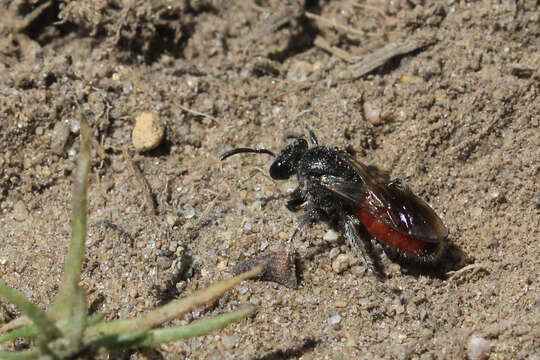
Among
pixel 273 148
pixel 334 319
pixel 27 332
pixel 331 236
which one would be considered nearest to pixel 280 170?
pixel 273 148

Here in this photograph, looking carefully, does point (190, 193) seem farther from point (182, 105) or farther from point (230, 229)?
point (182, 105)

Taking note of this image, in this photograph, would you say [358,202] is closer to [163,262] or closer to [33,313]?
[163,262]

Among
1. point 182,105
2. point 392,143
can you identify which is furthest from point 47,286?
point 392,143

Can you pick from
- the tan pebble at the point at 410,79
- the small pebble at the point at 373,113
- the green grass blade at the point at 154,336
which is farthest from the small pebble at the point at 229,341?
the tan pebble at the point at 410,79

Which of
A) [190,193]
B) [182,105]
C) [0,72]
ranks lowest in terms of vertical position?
[190,193]

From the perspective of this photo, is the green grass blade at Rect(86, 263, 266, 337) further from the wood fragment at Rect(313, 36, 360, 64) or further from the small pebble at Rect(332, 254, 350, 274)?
the wood fragment at Rect(313, 36, 360, 64)

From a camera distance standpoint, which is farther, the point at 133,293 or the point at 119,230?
the point at 119,230

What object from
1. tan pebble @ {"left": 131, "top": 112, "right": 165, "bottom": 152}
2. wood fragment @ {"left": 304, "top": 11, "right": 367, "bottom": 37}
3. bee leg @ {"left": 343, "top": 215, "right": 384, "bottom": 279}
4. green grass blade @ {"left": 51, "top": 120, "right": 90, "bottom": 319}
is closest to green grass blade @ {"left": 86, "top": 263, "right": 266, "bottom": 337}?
green grass blade @ {"left": 51, "top": 120, "right": 90, "bottom": 319}
